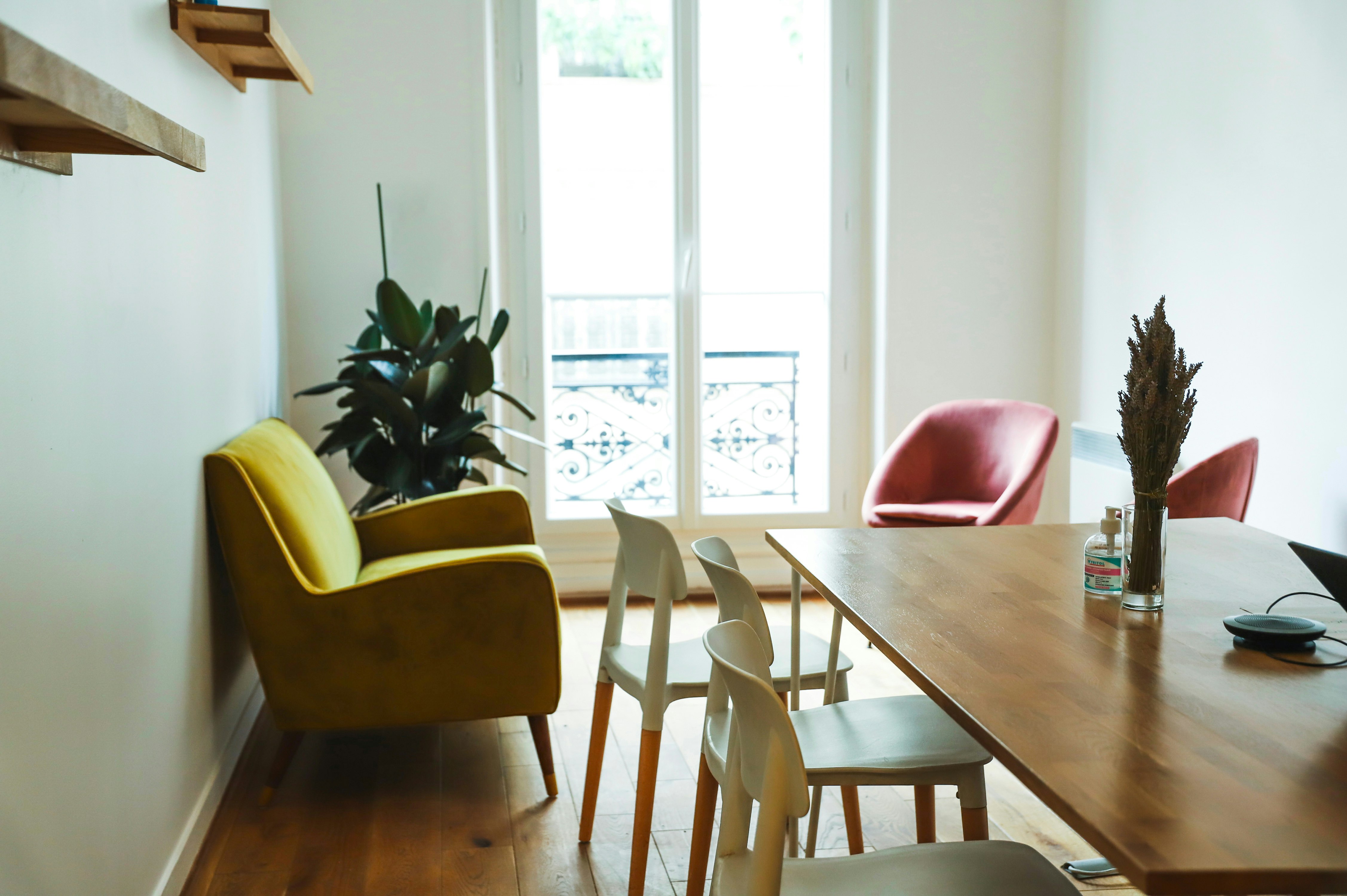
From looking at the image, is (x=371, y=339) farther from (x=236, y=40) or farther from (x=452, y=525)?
(x=236, y=40)

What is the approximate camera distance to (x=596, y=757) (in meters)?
2.54

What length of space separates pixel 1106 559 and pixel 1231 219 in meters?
2.40

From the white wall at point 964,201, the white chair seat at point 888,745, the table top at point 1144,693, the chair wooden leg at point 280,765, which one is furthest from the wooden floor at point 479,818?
the white wall at point 964,201

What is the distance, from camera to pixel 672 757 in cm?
303

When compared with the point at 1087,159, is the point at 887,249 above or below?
below

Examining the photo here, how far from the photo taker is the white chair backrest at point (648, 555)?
2.08 metres

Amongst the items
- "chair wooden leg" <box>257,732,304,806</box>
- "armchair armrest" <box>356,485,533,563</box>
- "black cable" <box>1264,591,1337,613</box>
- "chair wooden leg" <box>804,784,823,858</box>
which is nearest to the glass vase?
"black cable" <box>1264,591,1337,613</box>

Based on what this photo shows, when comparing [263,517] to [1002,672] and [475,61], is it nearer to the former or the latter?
[1002,672]

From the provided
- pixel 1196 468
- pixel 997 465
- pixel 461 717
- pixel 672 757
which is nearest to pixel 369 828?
pixel 461 717

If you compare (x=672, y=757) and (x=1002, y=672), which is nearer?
(x=1002, y=672)

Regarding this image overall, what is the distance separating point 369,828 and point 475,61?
3.08 m

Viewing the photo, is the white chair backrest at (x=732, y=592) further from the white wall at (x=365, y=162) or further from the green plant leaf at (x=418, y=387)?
the white wall at (x=365, y=162)

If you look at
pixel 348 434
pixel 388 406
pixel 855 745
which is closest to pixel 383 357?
pixel 388 406

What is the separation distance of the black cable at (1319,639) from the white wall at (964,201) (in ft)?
10.3
